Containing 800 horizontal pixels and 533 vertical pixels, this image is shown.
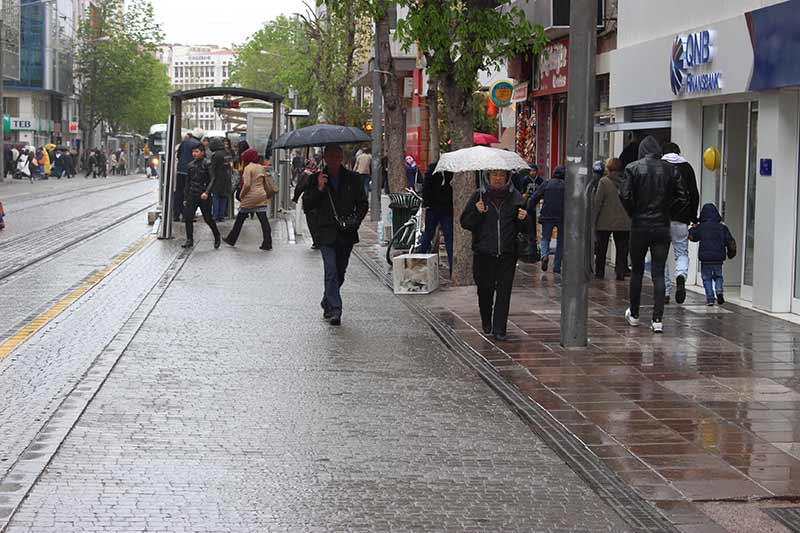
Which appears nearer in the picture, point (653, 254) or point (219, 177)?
point (653, 254)

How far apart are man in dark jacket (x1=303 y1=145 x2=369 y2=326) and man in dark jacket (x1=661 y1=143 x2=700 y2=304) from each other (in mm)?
3080

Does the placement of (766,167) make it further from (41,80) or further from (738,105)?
(41,80)

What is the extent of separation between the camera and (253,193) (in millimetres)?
23188

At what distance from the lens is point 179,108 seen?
1121 inches

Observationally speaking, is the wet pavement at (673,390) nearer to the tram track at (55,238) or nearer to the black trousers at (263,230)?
the tram track at (55,238)

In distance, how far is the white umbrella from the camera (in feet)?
45.1

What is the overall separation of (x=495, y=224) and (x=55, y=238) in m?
13.7

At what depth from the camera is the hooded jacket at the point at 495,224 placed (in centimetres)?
1240

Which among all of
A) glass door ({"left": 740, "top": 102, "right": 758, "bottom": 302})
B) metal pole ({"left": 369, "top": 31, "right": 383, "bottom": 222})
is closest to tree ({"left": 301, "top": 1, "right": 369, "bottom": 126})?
metal pole ({"left": 369, "top": 31, "right": 383, "bottom": 222})

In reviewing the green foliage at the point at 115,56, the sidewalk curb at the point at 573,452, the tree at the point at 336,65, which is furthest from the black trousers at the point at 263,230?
the green foliage at the point at 115,56

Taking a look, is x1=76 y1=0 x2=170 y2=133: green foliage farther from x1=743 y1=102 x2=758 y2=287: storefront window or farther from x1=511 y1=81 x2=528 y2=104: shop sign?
x1=743 y1=102 x2=758 y2=287: storefront window

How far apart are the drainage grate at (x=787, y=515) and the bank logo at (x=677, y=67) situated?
11.3 metres

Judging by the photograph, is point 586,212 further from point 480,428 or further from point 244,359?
point 480,428

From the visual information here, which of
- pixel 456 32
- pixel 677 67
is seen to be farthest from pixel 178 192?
pixel 677 67
